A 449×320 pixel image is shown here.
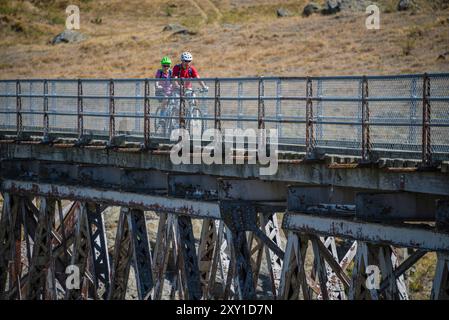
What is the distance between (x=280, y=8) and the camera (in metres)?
68.8

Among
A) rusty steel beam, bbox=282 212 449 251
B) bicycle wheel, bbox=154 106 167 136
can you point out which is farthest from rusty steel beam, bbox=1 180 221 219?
rusty steel beam, bbox=282 212 449 251

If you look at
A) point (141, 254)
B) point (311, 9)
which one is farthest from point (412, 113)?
point (311, 9)

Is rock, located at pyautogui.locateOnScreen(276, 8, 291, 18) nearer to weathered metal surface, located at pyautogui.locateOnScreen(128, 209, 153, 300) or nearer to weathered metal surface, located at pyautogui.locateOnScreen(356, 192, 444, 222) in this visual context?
weathered metal surface, located at pyautogui.locateOnScreen(128, 209, 153, 300)

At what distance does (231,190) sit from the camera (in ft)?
56.2

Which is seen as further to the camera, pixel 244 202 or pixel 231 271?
pixel 231 271

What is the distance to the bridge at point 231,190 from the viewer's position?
14398mm

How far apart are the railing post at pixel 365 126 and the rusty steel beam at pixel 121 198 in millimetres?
3048

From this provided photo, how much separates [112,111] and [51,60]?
38.1m

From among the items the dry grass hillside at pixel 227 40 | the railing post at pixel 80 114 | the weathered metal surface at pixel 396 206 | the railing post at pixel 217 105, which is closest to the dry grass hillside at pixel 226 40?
the dry grass hillside at pixel 227 40

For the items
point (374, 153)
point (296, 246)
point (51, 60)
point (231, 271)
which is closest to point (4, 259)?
point (231, 271)

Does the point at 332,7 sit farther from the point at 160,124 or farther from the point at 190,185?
the point at 190,185

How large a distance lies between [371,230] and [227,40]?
43.7 m

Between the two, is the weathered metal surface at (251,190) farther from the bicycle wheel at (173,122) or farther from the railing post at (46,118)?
the railing post at (46,118)
